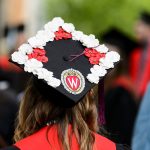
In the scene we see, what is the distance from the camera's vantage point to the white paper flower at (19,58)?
14.5 feet

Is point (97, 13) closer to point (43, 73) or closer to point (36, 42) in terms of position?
point (36, 42)

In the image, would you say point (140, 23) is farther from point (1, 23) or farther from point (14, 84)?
point (1, 23)

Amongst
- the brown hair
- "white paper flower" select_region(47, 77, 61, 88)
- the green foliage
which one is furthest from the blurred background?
"white paper flower" select_region(47, 77, 61, 88)

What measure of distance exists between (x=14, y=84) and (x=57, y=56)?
6.74 meters

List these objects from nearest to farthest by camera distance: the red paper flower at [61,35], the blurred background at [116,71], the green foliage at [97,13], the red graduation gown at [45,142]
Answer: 1. the red graduation gown at [45,142]
2. the red paper flower at [61,35]
3. the blurred background at [116,71]
4. the green foliage at [97,13]

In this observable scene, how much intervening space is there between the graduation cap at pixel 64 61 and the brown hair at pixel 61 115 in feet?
0.20

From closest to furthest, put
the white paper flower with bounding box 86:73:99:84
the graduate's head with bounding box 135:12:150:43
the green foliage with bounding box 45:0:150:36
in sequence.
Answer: the white paper flower with bounding box 86:73:99:84 < the graduate's head with bounding box 135:12:150:43 < the green foliage with bounding box 45:0:150:36

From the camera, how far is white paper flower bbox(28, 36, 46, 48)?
4.50 metres

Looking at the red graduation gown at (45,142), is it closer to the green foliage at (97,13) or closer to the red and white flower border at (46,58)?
the red and white flower border at (46,58)

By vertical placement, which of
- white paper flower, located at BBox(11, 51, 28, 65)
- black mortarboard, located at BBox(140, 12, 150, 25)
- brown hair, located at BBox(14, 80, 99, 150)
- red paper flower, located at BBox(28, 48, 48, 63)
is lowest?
brown hair, located at BBox(14, 80, 99, 150)

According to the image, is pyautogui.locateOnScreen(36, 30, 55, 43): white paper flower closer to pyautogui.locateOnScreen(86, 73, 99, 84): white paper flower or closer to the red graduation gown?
pyautogui.locateOnScreen(86, 73, 99, 84): white paper flower

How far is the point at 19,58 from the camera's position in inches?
174

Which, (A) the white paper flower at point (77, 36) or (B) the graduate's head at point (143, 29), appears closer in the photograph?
(A) the white paper flower at point (77, 36)

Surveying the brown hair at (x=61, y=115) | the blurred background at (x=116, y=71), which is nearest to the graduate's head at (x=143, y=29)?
the blurred background at (x=116, y=71)
